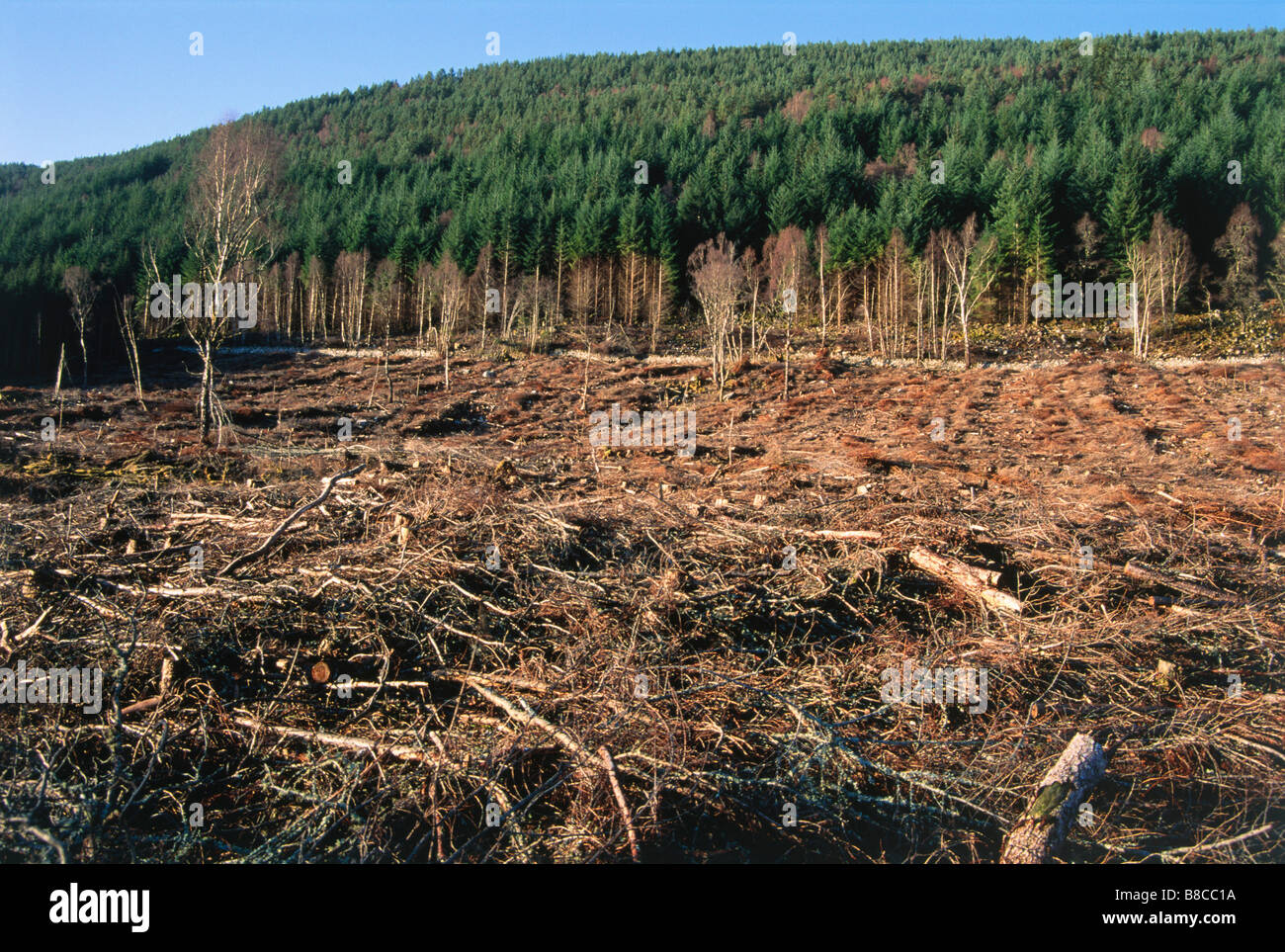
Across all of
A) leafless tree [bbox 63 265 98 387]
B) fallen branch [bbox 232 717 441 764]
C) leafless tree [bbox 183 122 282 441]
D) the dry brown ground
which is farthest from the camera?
leafless tree [bbox 63 265 98 387]

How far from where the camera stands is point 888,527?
6.42 meters

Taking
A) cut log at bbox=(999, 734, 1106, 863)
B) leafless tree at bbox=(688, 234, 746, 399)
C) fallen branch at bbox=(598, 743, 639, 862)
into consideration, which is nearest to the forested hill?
leafless tree at bbox=(688, 234, 746, 399)

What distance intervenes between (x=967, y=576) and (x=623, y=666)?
3.09 m

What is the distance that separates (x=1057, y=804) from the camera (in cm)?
324

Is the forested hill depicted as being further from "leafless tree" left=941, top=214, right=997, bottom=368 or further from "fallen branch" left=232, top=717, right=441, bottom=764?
"fallen branch" left=232, top=717, right=441, bottom=764

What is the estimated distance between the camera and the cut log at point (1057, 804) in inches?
122

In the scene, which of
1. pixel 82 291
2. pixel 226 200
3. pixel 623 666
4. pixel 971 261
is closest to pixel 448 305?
pixel 226 200

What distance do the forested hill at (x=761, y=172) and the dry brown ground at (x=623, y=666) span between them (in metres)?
21.7

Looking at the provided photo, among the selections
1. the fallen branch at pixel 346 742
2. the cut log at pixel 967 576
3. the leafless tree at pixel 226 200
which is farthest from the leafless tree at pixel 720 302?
the fallen branch at pixel 346 742

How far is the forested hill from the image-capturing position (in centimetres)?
4047

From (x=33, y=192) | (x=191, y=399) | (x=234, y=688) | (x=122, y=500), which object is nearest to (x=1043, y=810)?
(x=234, y=688)

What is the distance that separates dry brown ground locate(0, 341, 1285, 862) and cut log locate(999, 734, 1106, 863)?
15 cm

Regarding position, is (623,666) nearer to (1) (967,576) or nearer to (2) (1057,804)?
(2) (1057,804)

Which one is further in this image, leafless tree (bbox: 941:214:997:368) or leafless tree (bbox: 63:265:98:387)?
leafless tree (bbox: 941:214:997:368)
